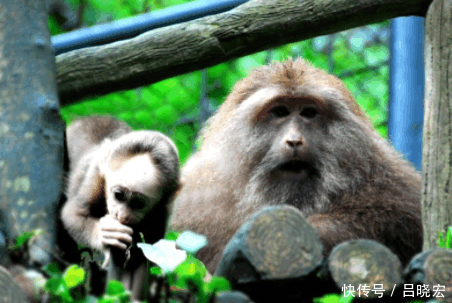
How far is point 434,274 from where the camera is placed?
2.29 metres

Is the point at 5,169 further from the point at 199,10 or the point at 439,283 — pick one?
the point at 199,10

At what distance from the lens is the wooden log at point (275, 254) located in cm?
232

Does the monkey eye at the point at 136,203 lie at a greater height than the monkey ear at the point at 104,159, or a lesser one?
lesser

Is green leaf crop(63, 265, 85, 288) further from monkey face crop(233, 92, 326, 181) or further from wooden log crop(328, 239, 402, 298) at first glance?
monkey face crop(233, 92, 326, 181)

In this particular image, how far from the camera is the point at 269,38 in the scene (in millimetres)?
3660

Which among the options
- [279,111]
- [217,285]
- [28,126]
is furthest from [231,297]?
[279,111]

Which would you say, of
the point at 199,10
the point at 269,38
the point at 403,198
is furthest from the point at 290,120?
the point at 199,10

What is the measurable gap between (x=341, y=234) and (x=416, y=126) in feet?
6.88

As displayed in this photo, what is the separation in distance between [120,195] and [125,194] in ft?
0.10

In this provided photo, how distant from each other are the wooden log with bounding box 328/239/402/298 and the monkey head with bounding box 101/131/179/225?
1.04 meters

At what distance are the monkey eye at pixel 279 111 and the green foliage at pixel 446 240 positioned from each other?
3.48 ft

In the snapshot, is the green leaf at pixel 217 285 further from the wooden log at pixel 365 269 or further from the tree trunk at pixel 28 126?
the tree trunk at pixel 28 126

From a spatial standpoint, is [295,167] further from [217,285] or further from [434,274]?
[217,285]

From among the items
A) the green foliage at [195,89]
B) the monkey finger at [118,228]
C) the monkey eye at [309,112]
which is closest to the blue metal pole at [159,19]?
the monkey eye at [309,112]
